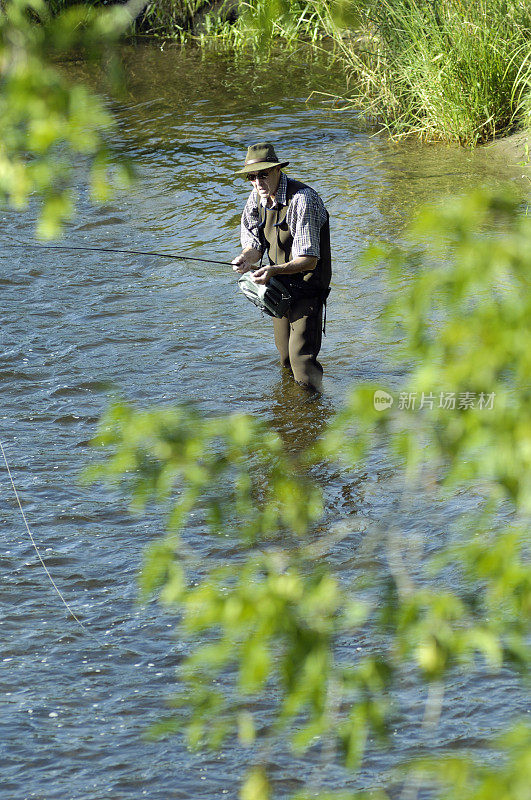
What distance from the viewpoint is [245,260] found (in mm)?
6117

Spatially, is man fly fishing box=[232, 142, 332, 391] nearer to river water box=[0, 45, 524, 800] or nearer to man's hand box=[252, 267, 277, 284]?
man's hand box=[252, 267, 277, 284]

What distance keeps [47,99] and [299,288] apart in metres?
4.46

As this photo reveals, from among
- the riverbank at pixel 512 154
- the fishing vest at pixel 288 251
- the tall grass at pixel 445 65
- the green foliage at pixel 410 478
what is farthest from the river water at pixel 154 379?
the green foliage at pixel 410 478

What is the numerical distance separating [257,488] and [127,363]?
4.50 m

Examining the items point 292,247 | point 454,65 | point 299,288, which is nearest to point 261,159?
point 292,247

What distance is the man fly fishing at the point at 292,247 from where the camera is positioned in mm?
5828

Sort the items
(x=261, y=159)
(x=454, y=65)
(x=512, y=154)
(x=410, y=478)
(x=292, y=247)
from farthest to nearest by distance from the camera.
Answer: (x=512, y=154) → (x=454, y=65) → (x=292, y=247) → (x=261, y=159) → (x=410, y=478)

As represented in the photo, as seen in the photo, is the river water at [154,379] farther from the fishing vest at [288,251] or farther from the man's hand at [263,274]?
the man's hand at [263,274]

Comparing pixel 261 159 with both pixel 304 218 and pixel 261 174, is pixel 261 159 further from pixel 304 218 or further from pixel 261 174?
pixel 304 218

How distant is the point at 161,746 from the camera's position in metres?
3.79

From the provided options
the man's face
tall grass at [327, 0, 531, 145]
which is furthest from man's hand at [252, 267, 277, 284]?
tall grass at [327, 0, 531, 145]

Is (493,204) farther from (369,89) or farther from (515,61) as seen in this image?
(369,89)

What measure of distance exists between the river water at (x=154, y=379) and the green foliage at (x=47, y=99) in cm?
107

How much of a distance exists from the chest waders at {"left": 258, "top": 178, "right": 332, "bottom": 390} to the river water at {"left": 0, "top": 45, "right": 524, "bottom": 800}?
1.29 feet
